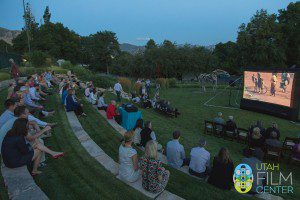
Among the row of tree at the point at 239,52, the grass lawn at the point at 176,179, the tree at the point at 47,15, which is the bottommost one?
the grass lawn at the point at 176,179

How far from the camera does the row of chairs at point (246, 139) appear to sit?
343 inches

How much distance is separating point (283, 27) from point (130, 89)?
33.1 metres

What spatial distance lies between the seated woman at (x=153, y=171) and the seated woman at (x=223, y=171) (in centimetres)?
138

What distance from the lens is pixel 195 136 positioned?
37.9 feet

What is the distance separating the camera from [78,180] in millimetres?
5605

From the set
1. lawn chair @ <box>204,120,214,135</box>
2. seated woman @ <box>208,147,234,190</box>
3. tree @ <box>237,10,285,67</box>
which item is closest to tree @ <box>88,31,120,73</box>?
tree @ <box>237,10,285,67</box>

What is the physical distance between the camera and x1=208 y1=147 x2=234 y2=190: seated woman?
561 cm

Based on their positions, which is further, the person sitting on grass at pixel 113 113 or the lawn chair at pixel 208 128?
the lawn chair at pixel 208 128

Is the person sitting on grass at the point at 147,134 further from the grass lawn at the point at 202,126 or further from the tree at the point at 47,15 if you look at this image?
the tree at the point at 47,15

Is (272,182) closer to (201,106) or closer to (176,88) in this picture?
(201,106)

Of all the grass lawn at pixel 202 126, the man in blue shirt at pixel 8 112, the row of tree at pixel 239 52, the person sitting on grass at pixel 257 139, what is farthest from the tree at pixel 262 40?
the man in blue shirt at pixel 8 112

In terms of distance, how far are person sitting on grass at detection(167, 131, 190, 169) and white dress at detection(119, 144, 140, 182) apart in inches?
56.8

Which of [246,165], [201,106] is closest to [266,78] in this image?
[201,106]

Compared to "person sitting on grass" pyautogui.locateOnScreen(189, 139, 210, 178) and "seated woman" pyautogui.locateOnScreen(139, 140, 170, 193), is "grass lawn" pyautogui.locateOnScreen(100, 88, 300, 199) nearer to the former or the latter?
"person sitting on grass" pyautogui.locateOnScreen(189, 139, 210, 178)
